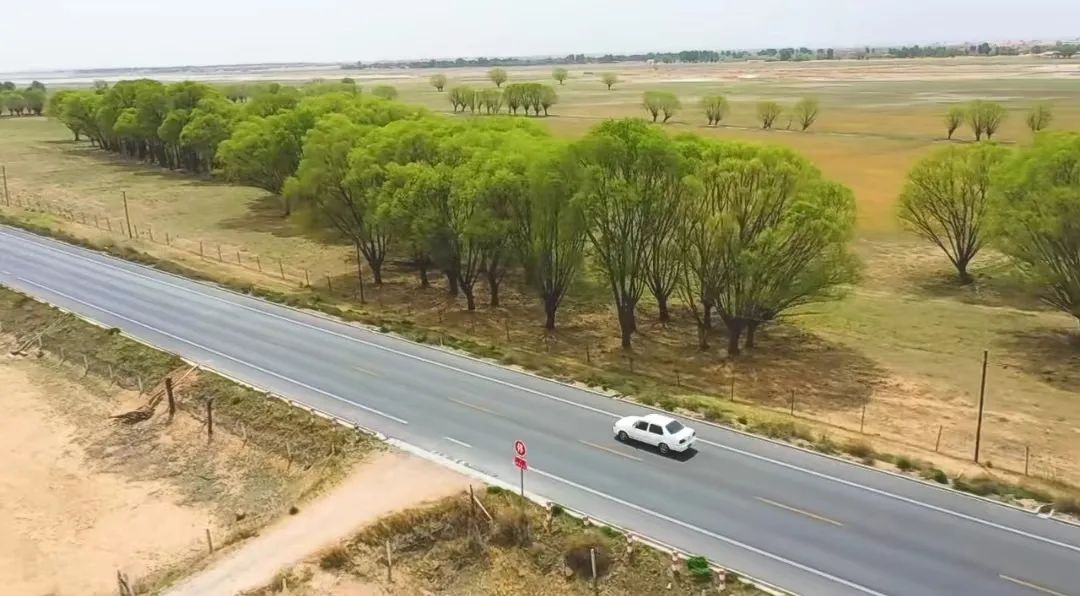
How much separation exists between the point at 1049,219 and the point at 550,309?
29.7 meters

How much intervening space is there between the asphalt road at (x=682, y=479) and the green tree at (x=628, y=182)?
10.3 meters

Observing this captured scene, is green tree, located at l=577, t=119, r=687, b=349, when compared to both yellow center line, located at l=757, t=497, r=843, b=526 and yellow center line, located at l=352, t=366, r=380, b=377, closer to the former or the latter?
yellow center line, located at l=352, t=366, r=380, b=377

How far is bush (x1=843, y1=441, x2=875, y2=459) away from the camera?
3416 centimetres

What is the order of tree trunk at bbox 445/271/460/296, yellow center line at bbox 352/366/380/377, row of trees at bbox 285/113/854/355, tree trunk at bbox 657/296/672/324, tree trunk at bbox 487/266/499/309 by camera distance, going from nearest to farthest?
yellow center line at bbox 352/366/380/377
row of trees at bbox 285/113/854/355
tree trunk at bbox 657/296/672/324
tree trunk at bbox 487/266/499/309
tree trunk at bbox 445/271/460/296

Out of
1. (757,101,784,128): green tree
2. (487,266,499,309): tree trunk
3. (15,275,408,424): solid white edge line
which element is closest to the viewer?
(15,275,408,424): solid white edge line

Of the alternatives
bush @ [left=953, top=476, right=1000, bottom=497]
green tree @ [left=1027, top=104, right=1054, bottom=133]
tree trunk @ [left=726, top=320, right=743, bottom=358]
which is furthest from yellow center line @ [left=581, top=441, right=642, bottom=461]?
green tree @ [left=1027, top=104, right=1054, bottom=133]

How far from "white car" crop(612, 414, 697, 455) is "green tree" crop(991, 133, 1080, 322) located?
94.0 feet

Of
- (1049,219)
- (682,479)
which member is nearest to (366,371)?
(682,479)

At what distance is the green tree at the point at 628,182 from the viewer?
45.8m

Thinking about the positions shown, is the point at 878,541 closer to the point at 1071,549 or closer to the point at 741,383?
the point at 1071,549

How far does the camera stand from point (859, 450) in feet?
113

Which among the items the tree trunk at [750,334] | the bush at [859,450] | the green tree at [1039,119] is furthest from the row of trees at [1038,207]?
the green tree at [1039,119]

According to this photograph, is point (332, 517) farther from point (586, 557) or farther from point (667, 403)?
point (667, 403)

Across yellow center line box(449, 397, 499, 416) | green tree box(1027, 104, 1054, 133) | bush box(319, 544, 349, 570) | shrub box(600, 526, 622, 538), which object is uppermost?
green tree box(1027, 104, 1054, 133)
